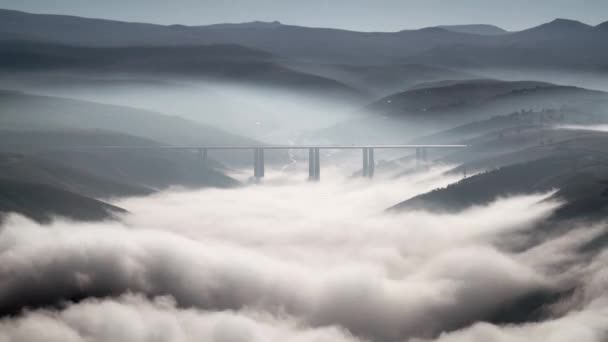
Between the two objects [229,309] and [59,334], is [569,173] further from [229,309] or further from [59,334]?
[59,334]

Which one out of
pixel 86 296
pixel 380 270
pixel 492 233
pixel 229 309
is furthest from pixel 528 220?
pixel 86 296

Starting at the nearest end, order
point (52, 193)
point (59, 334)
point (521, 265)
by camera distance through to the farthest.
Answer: point (59, 334)
point (521, 265)
point (52, 193)

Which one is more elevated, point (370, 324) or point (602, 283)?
point (602, 283)

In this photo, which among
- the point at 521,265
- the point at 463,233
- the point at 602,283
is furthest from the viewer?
the point at 463,233

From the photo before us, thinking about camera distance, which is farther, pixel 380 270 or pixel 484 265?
pixel 380 270

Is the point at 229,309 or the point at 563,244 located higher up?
the point at 563,244

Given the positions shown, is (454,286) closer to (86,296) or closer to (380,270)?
(380,270)

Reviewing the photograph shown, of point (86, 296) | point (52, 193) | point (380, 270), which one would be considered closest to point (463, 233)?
point (380, 270)

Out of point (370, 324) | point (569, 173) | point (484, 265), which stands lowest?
point (370, 324)

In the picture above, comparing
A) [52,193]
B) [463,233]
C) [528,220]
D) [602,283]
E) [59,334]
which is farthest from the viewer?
[52,193]
